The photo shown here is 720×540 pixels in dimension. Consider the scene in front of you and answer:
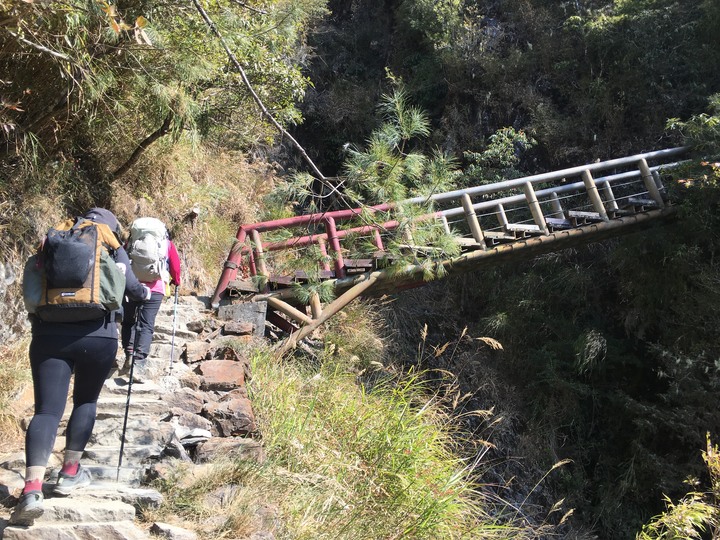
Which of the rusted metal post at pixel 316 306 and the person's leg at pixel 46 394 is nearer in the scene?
the person's leg at pixel 46 394

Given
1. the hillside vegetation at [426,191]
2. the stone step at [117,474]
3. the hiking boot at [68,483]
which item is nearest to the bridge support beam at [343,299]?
the hillside vegetation at [426,191]

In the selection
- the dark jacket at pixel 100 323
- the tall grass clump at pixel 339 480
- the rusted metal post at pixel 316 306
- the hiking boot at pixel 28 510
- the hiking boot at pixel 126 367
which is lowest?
the tall grass clump at pixel 339 480

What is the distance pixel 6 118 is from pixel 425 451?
4.55 metres

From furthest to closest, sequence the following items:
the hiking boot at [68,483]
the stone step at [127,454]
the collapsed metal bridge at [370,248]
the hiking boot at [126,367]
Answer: the collapsed metal bridge at [370,248] < the hiking boot at [126,367] < the stone step at [127,454] < the hiking boot at [68,483]

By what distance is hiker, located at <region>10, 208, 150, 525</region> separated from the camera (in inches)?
121

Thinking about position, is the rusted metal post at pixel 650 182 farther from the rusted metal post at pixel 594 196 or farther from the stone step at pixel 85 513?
the stone step at pixel 85 513

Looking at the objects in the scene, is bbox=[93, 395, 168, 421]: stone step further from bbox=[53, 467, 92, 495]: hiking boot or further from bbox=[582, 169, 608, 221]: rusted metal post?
bbox=[582, 169, 608, 221]: rusted metal post

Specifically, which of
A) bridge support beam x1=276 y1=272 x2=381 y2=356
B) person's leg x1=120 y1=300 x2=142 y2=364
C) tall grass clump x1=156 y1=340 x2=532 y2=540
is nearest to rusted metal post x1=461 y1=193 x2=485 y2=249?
bridge support beam x1=276 y1=272 x2=381 y2=356

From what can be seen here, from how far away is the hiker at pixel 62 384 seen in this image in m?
3.08

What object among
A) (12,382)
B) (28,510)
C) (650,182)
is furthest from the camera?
(650,182)

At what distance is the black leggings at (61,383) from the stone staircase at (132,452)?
0.27m

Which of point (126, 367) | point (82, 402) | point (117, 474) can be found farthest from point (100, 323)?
point (126, 367)

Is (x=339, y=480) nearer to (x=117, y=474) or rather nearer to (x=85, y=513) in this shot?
(x=117, y=474)

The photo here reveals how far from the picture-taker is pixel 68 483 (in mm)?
3393
